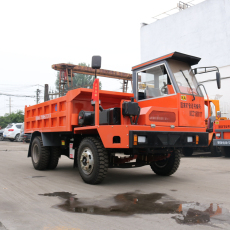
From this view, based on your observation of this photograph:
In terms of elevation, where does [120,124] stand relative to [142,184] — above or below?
above

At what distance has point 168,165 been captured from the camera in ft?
24.0

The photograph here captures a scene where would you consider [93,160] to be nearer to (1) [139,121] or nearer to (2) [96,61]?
(1) [139,121]

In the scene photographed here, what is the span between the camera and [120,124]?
20.0 feet

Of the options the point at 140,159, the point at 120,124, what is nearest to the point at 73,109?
the point at 120,124

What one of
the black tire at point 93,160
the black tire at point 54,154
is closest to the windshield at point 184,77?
the black tire at point 93,160

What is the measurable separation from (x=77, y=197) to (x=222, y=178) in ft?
12.7

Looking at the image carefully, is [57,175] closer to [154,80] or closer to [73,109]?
[73,109]

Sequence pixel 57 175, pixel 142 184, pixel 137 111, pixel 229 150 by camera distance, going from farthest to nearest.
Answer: pixel 229 150 → pixel 57 175 → pixel 142 184 → pixel 137 111

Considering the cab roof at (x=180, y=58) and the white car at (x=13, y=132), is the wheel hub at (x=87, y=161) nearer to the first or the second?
the cab roof at (x=180, y=58)

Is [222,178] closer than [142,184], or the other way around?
[142,184]

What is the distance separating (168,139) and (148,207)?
1.81m

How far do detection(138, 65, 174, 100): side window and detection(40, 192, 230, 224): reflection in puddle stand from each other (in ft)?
7.91

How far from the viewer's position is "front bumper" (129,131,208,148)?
18.2 ft

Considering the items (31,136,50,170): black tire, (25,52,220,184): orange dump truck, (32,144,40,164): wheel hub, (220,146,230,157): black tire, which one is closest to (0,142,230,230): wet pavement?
(25,52,220,184): orange dump truck
